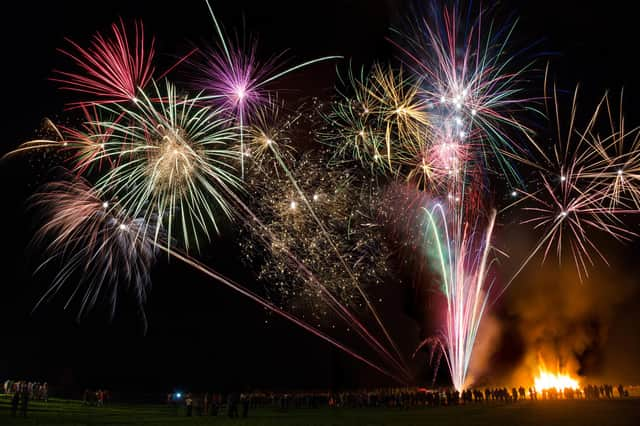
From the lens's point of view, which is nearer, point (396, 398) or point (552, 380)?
point (396, 398)

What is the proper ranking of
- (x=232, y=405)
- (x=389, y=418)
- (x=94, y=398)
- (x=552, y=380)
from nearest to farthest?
(x=389, y=418)
(x=232, y=405)
(x=94, y=398)
(x=552, y=380)

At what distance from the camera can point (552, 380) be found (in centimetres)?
3775

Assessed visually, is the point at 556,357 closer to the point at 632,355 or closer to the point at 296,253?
the point at 632,355

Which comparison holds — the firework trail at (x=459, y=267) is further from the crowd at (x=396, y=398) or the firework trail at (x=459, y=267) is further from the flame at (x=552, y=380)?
the flame at (x=552, y=380)

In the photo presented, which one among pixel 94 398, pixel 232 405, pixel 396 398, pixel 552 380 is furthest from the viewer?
pixel 552 380

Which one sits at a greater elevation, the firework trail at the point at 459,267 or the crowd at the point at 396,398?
the firework trail at the point at 459,267

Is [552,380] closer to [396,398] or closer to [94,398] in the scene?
[396,398]

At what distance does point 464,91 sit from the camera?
1616cm

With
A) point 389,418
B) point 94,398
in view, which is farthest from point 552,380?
point 94,398

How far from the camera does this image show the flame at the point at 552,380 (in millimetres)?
36688

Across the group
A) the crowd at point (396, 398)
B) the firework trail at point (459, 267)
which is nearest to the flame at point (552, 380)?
the crowd at point (396, 398)

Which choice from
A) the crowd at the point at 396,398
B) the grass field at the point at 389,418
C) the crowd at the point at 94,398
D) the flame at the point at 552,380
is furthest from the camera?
the flame at the point at 552,380

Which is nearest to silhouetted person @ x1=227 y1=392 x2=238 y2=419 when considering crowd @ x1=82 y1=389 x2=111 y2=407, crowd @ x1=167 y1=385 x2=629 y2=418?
crowd @ x1=167 y1=385 x2=629 y2=418

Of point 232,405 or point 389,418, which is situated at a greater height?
point 232,405
